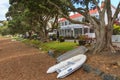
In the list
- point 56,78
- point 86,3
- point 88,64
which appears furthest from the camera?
point 86,3

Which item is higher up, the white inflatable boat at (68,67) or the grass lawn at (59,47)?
the white inflatable boat at (68,67)

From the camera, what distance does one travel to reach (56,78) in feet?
38.3

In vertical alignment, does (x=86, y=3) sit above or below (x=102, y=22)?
above

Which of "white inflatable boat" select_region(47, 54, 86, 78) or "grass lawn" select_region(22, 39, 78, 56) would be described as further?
"grass lawn" select_region(22, 39, 78, 56)

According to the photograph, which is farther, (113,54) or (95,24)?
(95,24)

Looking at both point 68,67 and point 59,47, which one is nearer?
point 68,67

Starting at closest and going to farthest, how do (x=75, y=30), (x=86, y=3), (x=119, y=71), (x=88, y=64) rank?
(x=119, y=71)
(x=88, y=64)
(x=86, y=3)
(x=75, y=30)

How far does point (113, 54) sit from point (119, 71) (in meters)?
4.48

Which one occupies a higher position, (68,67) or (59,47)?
(68,67)

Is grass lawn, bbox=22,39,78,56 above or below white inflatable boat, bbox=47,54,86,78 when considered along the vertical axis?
below

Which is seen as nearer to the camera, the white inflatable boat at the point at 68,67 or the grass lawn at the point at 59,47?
the white inflatable boat at the point at 68,67

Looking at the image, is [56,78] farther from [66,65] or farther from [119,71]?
[119,71]

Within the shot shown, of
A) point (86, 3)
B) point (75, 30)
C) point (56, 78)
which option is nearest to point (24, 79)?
point (56, 78)

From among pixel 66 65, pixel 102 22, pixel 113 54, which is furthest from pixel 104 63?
pixel 102 22
